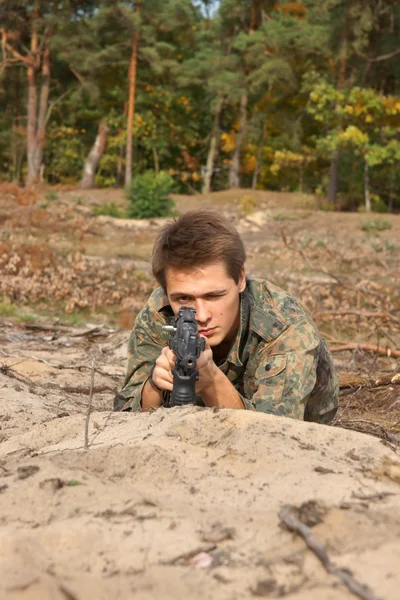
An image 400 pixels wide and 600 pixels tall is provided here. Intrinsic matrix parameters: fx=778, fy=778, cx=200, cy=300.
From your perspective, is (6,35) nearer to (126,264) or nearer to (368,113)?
(368,113)

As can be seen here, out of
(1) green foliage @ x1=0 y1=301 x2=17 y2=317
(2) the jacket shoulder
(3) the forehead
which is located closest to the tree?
(1) green foliage @ x1=0 y1=301 x2=17 y2=317

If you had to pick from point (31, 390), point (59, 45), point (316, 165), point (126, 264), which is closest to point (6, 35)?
point (59, 45)

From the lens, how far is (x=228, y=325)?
3324 mm

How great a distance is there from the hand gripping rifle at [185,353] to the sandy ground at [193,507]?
76mm

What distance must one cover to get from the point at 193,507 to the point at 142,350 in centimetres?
164

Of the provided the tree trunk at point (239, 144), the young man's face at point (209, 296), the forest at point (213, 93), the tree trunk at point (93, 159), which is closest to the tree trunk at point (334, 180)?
the forest at point (213, 93)

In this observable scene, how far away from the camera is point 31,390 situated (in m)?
4.80

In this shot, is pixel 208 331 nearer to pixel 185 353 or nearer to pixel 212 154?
pixel 185 353

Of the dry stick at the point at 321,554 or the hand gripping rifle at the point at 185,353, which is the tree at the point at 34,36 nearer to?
the hand gripping rifle at the point at 185,353

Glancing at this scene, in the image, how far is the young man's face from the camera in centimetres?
325

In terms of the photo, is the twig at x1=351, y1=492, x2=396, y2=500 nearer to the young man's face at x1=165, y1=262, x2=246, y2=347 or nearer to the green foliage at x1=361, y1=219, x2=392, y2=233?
the young man's face at x1=165, y1=262, x2=246, y2=347

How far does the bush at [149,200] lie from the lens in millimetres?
19719

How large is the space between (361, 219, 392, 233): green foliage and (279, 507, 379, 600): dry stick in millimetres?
17024

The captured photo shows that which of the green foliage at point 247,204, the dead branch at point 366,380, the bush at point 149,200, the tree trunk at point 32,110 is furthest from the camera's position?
the tree trunk at point 32,110
